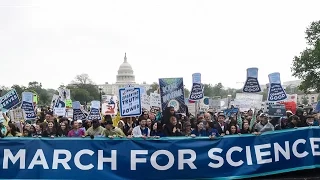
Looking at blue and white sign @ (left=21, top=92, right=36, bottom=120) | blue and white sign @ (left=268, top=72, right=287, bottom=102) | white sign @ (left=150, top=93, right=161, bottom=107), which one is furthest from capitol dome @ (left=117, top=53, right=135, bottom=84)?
blue and white sign @ (left=268, top=72, right=287, bottom=102)

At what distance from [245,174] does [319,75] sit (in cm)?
5419

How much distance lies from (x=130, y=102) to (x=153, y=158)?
7.31 feet

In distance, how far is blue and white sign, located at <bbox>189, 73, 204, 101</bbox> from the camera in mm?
16312

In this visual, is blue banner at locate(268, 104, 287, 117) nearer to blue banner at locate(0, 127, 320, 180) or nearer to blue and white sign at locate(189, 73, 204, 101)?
blue banner at locate(0, 127, 320, 180)

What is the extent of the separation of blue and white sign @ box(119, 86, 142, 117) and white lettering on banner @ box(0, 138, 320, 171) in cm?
195

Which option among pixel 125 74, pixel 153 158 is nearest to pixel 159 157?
pixel 153 158

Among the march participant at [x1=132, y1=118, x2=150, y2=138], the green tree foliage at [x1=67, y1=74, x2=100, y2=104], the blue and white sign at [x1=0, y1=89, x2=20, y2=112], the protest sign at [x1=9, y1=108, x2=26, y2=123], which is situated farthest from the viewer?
the green tree foliage at [x1=67, y1=74, x2=100, y2=104]

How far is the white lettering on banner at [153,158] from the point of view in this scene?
28.7 feet

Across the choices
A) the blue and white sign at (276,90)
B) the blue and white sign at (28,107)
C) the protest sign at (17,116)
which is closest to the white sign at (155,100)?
the blue and white sign at (28,107)

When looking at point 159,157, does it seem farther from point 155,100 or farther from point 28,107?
point 155,100

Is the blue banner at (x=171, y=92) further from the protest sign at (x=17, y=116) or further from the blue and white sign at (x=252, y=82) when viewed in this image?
the protest sign at (x=17, y=116)

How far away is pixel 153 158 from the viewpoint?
8.78 metres

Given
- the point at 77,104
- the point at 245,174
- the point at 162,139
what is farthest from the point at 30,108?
the point at 245,174

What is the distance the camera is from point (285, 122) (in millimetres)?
11719
